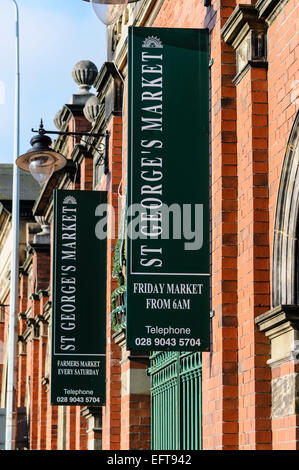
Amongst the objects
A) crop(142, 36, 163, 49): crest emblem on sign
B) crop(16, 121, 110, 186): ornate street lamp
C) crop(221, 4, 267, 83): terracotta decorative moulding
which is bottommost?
crop(221, 4, 267, 83): terracotta decorative moulding

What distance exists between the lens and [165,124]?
10.9 m

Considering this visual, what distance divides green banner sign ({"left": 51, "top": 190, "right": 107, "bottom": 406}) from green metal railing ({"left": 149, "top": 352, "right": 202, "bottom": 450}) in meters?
2.01

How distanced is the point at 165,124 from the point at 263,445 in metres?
3.34

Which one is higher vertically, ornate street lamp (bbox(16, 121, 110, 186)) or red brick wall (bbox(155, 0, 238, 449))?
ornate street lamp (bbox(16, 121, 110, 186))

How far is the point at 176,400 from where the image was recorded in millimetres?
12531

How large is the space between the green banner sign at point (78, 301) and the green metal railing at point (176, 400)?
6.60 ft

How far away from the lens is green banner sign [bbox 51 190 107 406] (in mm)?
16172

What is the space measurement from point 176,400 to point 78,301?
4335 mm

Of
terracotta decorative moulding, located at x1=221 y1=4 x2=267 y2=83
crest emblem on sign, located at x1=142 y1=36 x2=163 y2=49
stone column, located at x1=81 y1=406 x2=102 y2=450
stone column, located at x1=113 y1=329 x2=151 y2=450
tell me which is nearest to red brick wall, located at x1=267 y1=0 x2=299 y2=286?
terracotta decorative moulding, located at x1=221 y1=4 x2=267 y2=83

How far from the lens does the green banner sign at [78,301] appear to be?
1617 centimetres

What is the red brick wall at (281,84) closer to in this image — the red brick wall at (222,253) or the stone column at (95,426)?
the red brick wall at (222,253)

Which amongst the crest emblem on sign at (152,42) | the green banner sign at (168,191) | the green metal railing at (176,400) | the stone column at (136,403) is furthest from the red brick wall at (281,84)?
the stone column at (136,403)
